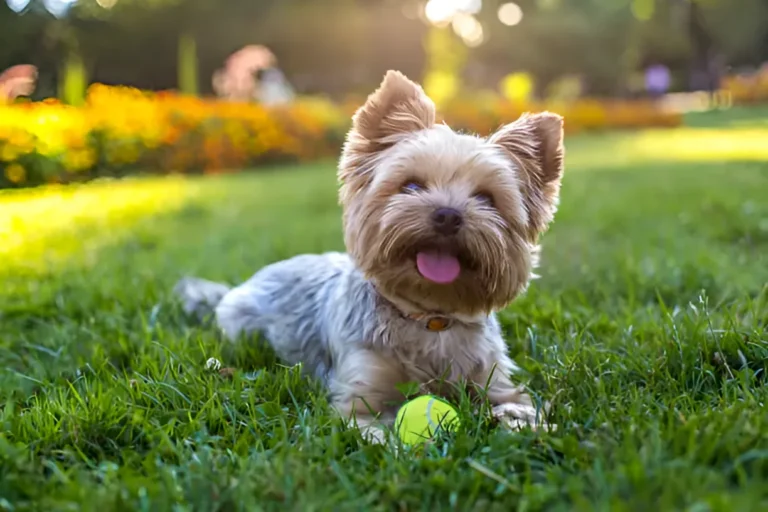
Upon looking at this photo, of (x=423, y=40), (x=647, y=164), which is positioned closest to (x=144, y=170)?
(x=647, y=164)

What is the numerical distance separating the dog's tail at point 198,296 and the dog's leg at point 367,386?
1.67 meters

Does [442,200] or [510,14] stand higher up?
[510,14]

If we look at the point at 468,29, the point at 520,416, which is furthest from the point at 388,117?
the point at 468,29

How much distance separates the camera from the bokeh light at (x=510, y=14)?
41719 mm

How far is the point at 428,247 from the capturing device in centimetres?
335

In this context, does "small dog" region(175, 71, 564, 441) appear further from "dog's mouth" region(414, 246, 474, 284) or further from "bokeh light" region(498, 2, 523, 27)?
"bokeh light" region(498, 2, 523, 27)

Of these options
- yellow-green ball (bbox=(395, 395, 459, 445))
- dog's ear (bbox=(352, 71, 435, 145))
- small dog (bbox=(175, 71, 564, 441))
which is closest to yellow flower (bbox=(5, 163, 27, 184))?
small dog (bbox=(175, 71, 564, 441))

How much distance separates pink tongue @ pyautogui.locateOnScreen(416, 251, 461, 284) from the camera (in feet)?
10.8

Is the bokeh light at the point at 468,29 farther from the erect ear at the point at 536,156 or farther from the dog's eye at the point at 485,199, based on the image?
the dog's eye at the point at 485,199

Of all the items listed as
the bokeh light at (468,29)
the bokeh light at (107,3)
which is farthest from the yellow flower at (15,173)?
the bokeh light at (468,29)

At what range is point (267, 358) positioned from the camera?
406 centimetres

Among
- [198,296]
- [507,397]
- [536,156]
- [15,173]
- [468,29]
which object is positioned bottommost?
[507,397]

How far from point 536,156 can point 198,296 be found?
2644mm

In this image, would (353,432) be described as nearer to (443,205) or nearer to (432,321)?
(432,321)
